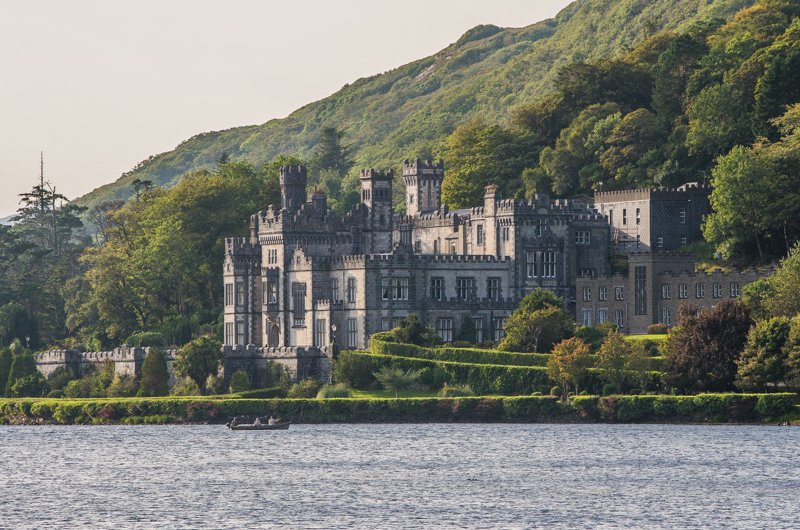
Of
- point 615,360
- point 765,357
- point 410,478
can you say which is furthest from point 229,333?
point 410,478

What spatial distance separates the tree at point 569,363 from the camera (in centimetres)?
12594

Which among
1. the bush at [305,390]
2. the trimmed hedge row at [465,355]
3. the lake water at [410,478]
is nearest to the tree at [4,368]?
the lake water at [410,478]

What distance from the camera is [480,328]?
146m

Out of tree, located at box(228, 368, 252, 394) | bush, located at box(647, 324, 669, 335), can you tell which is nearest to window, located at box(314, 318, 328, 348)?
tree, located at box(228, 368, 252, 394)

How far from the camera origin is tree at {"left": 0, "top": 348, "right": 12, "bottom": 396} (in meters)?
155

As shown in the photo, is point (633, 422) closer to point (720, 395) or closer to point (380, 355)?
point (720, 395)

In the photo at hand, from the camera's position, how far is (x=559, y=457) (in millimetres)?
110562

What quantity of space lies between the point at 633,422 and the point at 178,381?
37230mm

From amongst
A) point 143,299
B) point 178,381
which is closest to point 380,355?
point 178,381

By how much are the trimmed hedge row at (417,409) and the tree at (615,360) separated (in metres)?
2.78

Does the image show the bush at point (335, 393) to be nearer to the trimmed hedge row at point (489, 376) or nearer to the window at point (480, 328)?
the trimmed hedge row at point (489, 376)

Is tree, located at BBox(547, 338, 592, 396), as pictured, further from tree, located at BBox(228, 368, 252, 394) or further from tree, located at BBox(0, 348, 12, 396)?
tree, located at BBox(0, 348, 12, 396)

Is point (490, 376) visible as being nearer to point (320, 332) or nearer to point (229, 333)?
point (320, 332)

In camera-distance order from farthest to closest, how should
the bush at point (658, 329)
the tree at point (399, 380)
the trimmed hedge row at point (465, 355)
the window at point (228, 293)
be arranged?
the window at point (228, 293) → the bush at point (658, 329) → the tree at point (399, 380) → the trimmed hedge row at point (465, 355)
